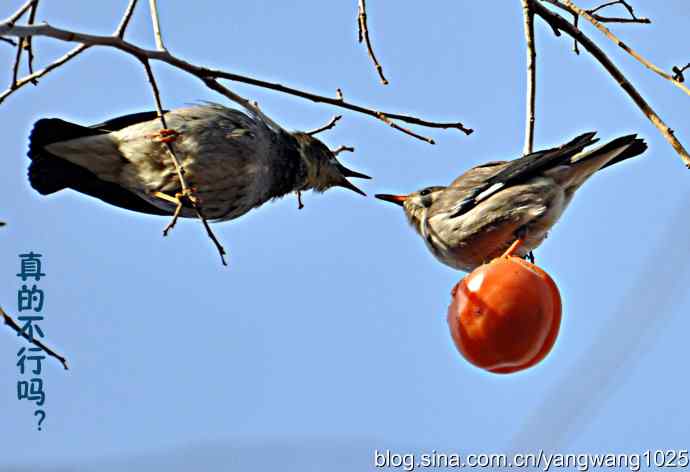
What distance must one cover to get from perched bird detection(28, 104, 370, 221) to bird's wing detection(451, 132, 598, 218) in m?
1.21

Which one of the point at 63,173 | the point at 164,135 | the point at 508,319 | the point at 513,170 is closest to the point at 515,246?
the point at 513,170

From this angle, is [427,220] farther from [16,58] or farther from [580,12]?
[16,58]

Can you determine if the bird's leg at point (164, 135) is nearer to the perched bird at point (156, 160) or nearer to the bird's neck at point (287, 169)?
the perched bird at point (156, 160)

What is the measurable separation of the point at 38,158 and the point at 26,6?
6.47ft

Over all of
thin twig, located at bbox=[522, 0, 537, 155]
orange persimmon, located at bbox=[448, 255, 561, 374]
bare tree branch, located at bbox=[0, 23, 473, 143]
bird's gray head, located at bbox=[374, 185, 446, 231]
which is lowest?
orange persimmon, located at bbox=[448, 255, 561, 374]

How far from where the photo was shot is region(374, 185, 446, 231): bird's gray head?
5.74 m

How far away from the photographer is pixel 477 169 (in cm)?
556

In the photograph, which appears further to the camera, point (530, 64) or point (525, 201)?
point (525, 201)

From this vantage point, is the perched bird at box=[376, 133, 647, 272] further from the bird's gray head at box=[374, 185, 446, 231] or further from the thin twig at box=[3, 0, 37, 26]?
the thin twig at box=[3, 0, 37, 26]

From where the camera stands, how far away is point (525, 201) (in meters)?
4.97

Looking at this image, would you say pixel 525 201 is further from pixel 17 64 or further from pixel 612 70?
pixel 17 64

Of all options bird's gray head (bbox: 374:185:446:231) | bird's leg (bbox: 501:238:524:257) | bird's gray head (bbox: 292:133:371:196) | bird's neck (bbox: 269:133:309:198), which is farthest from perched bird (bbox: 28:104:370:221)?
bird's leg (bbox: 501:238:524:257)

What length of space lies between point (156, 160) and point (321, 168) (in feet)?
4.31

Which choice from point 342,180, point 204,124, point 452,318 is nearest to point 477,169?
point 342,180
